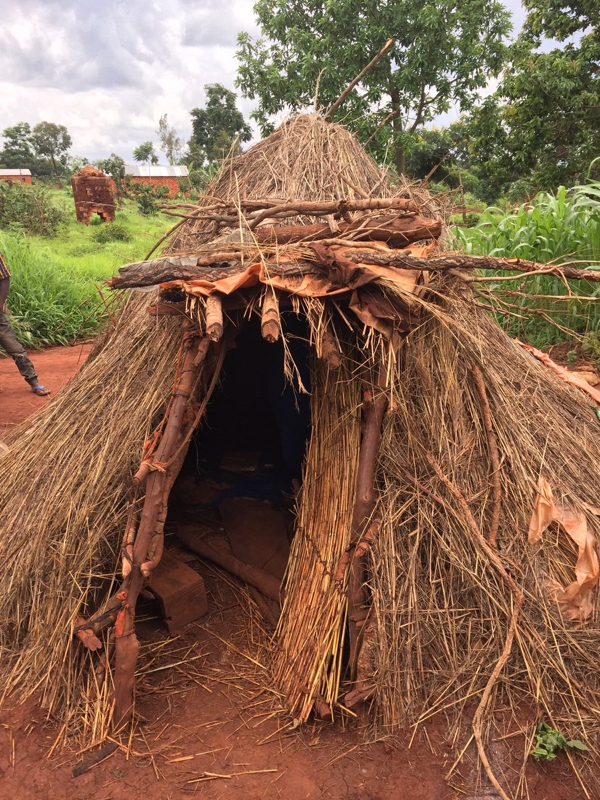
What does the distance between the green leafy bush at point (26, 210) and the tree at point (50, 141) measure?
90.7 feet

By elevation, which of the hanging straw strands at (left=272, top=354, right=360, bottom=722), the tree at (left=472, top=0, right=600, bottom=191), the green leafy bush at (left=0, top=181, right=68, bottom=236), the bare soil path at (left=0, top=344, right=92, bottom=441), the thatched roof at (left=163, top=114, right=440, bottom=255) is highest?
the tree at (left=472, top=0, right=600, bottom=191)

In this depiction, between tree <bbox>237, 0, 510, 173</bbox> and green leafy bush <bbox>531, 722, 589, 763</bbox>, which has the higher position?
tree <bbox>237, 0, 510, 173</bbox>

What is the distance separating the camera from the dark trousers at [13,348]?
6.59m

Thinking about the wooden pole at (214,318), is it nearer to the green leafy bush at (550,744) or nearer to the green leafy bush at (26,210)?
the green leafy bush at (550,744)

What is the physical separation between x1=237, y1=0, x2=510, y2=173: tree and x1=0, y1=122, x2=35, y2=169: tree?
110ft

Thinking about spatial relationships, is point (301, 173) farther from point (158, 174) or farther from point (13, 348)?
point (158, 174)

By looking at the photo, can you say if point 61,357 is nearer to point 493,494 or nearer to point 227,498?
point 227,498

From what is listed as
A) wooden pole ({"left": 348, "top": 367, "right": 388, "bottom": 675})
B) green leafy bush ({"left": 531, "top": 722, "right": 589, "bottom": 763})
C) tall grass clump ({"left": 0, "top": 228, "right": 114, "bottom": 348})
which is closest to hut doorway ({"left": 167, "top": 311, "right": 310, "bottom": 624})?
wooden pole ({"left": 348, "top": 367, "right": 388, "bottom": 675})

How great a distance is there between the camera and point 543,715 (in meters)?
2.48

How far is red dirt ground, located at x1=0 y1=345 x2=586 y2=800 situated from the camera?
7.56ft

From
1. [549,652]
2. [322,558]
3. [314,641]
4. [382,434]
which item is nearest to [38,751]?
[314,641]

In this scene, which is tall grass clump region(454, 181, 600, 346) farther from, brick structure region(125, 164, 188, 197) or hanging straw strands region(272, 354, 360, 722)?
brick structure region(125, 164, 188, 197)

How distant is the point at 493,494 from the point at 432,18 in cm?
1002

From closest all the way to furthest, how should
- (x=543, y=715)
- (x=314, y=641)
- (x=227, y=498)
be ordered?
1. (x=543, y=715)
2. (x=314, y=641)
3. (x=227, y=498)
